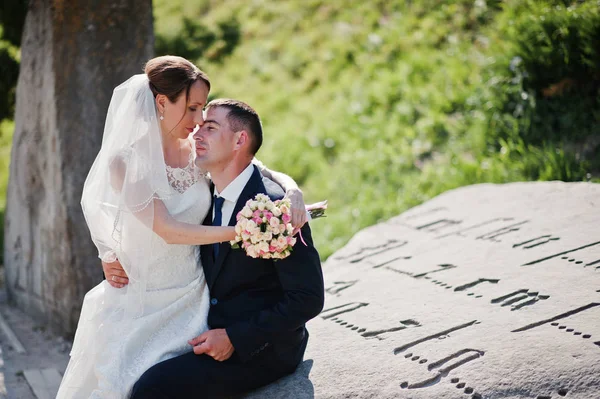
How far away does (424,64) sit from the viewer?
926 centimetres

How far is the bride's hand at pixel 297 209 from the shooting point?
3129 mm

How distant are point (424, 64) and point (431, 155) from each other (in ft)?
5.70

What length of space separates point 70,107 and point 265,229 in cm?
292

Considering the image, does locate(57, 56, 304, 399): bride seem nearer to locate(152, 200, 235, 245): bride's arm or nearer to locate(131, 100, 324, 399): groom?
locate(152, 200, 235, 245): bride's arm

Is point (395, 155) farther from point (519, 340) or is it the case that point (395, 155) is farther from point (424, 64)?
point (519, 340)

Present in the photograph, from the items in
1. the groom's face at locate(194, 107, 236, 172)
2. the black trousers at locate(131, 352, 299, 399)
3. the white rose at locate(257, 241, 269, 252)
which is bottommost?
the black trousers at locate(131, 352, 299, 399)

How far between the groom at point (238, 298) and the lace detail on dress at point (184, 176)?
181mm

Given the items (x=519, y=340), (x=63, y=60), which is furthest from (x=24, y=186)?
(x=519, y=340)

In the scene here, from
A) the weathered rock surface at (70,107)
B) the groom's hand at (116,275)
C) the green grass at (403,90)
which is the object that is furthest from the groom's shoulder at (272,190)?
the green grass at (403,90)

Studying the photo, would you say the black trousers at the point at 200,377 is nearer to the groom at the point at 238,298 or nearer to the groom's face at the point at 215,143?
the groom at the point at 238,298

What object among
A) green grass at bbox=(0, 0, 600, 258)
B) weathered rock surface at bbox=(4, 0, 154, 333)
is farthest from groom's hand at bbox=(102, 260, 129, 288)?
green grass at bbox=(0, 0, 600, 258)

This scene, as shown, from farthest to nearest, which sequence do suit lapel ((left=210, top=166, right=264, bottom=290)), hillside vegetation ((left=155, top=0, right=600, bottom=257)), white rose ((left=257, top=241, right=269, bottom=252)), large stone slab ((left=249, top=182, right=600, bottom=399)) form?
hillside vegetation ((left=155, top=0, right=600, bottom=257)), suit lapel ((left=210, top=166, right=264, bottom=290)), large stone slab ((left=249, top=182, right=600, bottom=399)), white rose ((left=257, top=241, right=269, bottom=252))

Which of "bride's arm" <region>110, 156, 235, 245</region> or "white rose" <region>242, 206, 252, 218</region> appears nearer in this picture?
"white rose" <region>242, 206, 252, 218</region>

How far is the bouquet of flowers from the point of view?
2.97 metres
